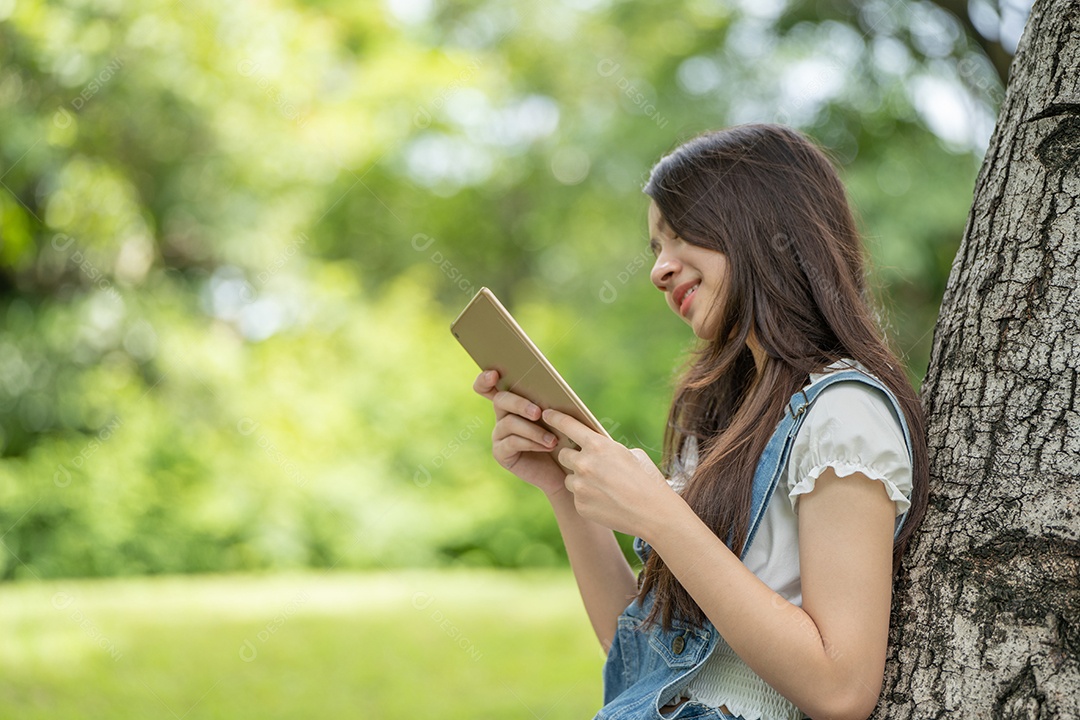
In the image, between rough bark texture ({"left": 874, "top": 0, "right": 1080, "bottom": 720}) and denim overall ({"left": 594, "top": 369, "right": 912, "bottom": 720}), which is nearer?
rough bark texture ({"left": 874, "top": 0, "right": 1080, "bottom": 720})

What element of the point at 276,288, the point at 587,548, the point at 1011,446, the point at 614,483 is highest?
the point at 276,288

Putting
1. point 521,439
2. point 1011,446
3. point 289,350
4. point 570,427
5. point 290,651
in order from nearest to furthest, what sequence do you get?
point 1011,446 < point 570,427 < point 521,439 < point 290,651 < point 289,350

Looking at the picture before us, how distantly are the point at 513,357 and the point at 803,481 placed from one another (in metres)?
0.48

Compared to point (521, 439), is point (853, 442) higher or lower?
lower

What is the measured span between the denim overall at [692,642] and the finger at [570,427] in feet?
0.81

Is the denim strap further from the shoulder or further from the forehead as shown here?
the forehead

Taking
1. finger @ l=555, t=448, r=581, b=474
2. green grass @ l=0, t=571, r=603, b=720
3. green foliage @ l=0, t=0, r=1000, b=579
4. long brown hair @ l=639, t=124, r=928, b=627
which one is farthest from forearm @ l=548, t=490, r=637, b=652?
green foliage @ l=0, t=0, r=1000, b=579

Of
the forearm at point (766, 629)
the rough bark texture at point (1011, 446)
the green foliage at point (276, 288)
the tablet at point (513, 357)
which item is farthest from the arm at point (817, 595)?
the green foliage at point (276, 288)

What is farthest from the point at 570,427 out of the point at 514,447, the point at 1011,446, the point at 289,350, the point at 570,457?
the point at 289,350

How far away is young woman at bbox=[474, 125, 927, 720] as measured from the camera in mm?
1210

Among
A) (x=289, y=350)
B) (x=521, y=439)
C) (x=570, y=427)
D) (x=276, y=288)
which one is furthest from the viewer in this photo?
(x=276, y=288)

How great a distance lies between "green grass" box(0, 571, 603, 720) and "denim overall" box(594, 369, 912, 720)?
295cm

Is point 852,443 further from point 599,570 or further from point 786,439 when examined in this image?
point 599,570

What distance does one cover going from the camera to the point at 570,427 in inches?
55.3
